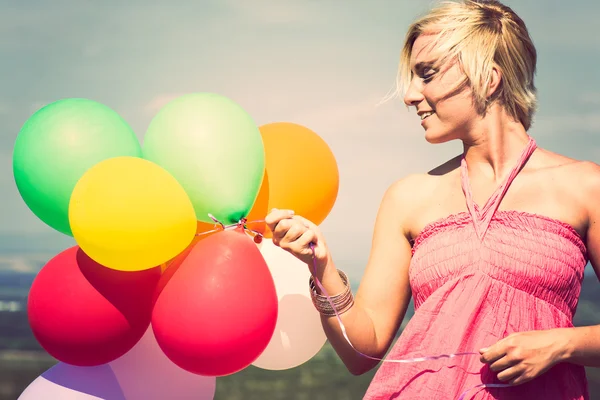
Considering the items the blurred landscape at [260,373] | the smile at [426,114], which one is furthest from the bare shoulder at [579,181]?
the blurred landscape at [260,373]

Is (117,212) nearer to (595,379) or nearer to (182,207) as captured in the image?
(182,207)

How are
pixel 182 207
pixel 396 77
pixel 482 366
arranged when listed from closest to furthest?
1. pixel 482 366
2. pixel 182 207
3. pixel 396 77

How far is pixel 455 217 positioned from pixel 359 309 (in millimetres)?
283

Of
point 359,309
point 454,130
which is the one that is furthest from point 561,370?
point 454,130

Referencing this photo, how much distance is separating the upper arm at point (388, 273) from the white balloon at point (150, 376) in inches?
19.0

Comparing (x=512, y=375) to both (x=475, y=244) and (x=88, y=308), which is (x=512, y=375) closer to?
(x=475, y=244)

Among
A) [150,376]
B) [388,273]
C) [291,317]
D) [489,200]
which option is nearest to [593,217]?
[489,200]

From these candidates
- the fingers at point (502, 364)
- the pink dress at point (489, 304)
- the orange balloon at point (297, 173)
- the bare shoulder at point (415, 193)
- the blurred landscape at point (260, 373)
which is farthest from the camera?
the blurred landscape at point (260, 373)

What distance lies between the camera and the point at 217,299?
4.63 feet

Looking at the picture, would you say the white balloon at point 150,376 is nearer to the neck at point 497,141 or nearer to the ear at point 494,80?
the neck at point 497,141

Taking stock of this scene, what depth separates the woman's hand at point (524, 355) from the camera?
1.26m

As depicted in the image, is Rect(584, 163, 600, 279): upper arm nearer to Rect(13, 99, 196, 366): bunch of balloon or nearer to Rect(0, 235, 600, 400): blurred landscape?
Rect(13, 99, 196, 366): bunch of balloon

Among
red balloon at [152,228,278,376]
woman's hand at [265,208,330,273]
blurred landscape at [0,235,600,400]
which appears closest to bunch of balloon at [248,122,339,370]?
red balloon at [152,228,278,376]

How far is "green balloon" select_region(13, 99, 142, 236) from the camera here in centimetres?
154
